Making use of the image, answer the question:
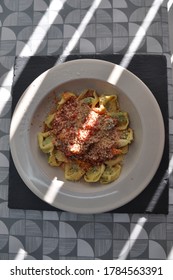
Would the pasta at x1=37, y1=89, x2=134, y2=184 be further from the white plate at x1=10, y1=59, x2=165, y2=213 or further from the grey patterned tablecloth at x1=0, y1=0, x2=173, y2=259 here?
the grey patterned tablecloth at x1=0, y1=0, x2=173, y2=259

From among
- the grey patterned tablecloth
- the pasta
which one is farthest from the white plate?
the grey patterned tablecloth

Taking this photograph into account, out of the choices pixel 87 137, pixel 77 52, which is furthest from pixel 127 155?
pixel 77 52

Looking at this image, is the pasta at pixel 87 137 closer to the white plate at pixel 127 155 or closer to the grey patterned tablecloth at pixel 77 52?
the white plate at pixel 127 155

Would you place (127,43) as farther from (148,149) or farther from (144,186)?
(144,186)

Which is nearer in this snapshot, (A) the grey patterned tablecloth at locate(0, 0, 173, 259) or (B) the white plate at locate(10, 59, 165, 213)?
(B) the white plate at locate(10, 59, 165, 213)

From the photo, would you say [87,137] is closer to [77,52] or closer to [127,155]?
[127,155]
